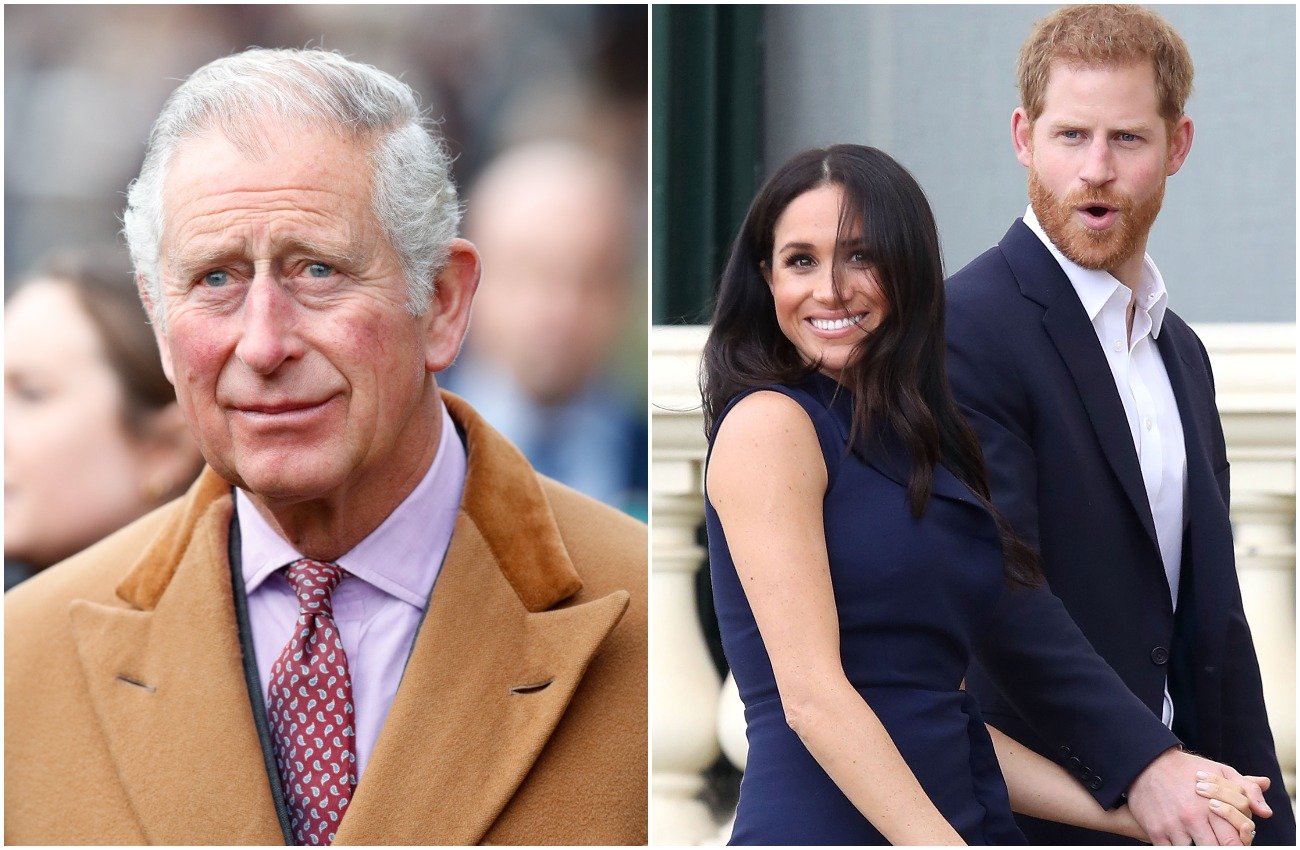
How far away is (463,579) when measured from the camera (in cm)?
296

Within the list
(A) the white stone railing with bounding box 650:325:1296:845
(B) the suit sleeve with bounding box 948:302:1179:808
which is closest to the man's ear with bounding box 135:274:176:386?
(A) the white stone railing with bounding box 650:325:1296:845

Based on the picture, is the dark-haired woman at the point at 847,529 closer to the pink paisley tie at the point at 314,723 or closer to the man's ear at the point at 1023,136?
the man's ear at the point at 1023,136

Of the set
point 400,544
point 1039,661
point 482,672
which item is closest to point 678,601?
point 482,672

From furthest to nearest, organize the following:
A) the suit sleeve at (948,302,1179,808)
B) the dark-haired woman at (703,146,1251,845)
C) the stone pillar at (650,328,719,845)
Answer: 1. the stone pillar at (650,328,719,845)
2. the suit sleeve at (948,302,1179,808)
3. the dark-haired woman at (703,146,1251,845)

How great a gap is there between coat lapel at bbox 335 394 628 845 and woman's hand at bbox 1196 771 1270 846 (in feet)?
3.47

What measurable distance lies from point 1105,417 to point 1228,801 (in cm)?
69

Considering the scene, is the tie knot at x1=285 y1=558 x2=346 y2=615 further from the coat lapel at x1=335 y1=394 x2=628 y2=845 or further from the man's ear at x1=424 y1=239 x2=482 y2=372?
the man's ear at x1=424 y1=239 x2=482 y2=372

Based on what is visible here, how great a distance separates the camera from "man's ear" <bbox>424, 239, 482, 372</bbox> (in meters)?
2.92

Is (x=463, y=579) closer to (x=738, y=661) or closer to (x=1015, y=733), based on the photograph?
(x=738, y=661)

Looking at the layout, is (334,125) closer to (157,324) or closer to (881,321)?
(157,324)

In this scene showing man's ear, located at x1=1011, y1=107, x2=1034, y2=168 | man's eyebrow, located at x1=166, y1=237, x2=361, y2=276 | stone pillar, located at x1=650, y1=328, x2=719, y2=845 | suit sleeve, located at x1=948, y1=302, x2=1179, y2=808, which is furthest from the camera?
stone pillar, located at x1=650, y1=328, x2=719, y2=845

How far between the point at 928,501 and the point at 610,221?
111cm

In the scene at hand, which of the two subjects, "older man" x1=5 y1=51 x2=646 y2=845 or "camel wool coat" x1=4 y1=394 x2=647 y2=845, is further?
"camel wool coat" x1=4 y1=394 x2=647 y2=845

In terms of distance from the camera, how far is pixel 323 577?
290cm
